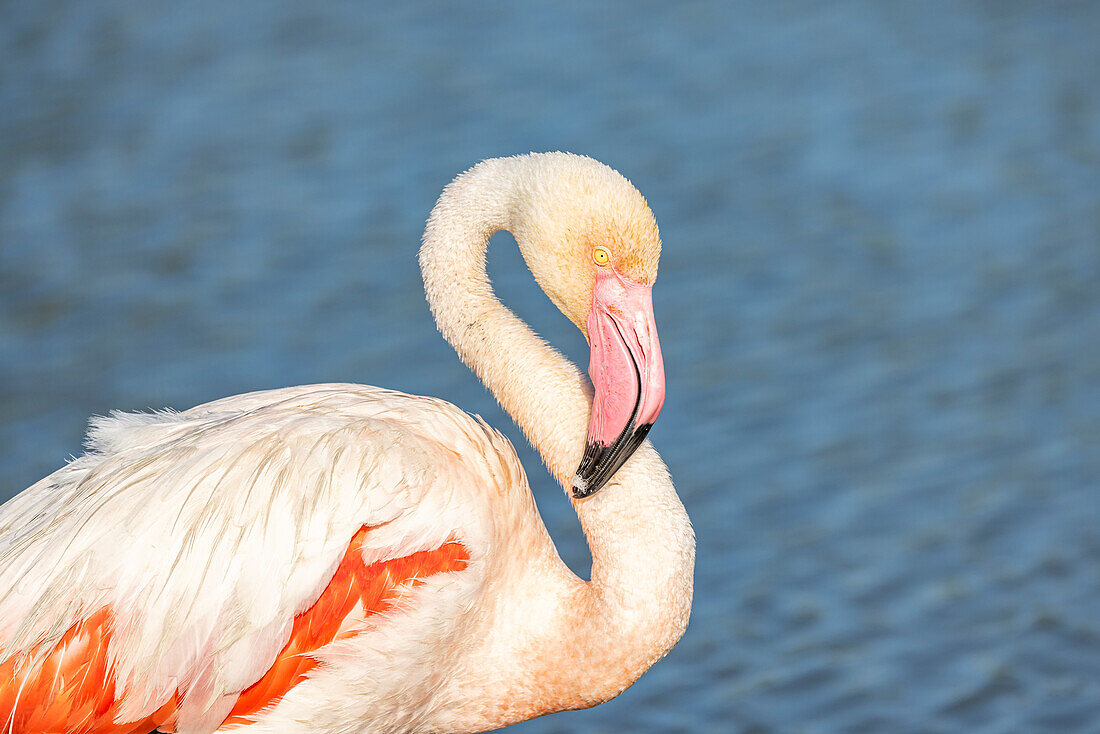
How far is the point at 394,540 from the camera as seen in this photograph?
3.58m

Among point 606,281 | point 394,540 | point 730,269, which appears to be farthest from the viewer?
point 730,269

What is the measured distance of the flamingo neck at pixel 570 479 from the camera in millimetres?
3645

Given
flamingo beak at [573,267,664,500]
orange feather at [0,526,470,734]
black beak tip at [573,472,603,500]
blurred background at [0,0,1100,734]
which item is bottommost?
orange feather at [0,526,470,734]

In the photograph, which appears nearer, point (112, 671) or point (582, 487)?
point (112, 671)

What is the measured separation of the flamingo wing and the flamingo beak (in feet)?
Answer: 1.16

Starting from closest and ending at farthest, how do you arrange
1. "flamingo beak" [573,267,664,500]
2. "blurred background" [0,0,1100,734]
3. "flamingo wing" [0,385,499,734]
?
"flamingo wing" [0,385,499,734] → "flamingo beak" [573,267,664,500] → "blurred background" [0,0,1100,734]

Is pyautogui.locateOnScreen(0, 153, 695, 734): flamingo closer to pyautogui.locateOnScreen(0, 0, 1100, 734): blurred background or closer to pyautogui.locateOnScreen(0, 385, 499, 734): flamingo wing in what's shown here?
pyautogui.locateOnScreen(0, 385, 499, 734): flamingo wing

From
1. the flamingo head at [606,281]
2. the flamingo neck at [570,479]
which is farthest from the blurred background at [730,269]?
the flamingo head at [606,281]

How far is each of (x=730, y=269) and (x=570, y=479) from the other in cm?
347

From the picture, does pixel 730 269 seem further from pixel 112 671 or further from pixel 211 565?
pixel 112 671

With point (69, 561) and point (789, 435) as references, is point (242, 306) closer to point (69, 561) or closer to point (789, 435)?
point (789, 435)

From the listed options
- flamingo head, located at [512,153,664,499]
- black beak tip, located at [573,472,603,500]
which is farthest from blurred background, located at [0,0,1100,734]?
flamingo head, located at [512,153,664,499]

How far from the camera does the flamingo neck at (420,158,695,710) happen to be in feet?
12.0

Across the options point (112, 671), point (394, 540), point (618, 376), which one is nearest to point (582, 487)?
point (618, 376)
